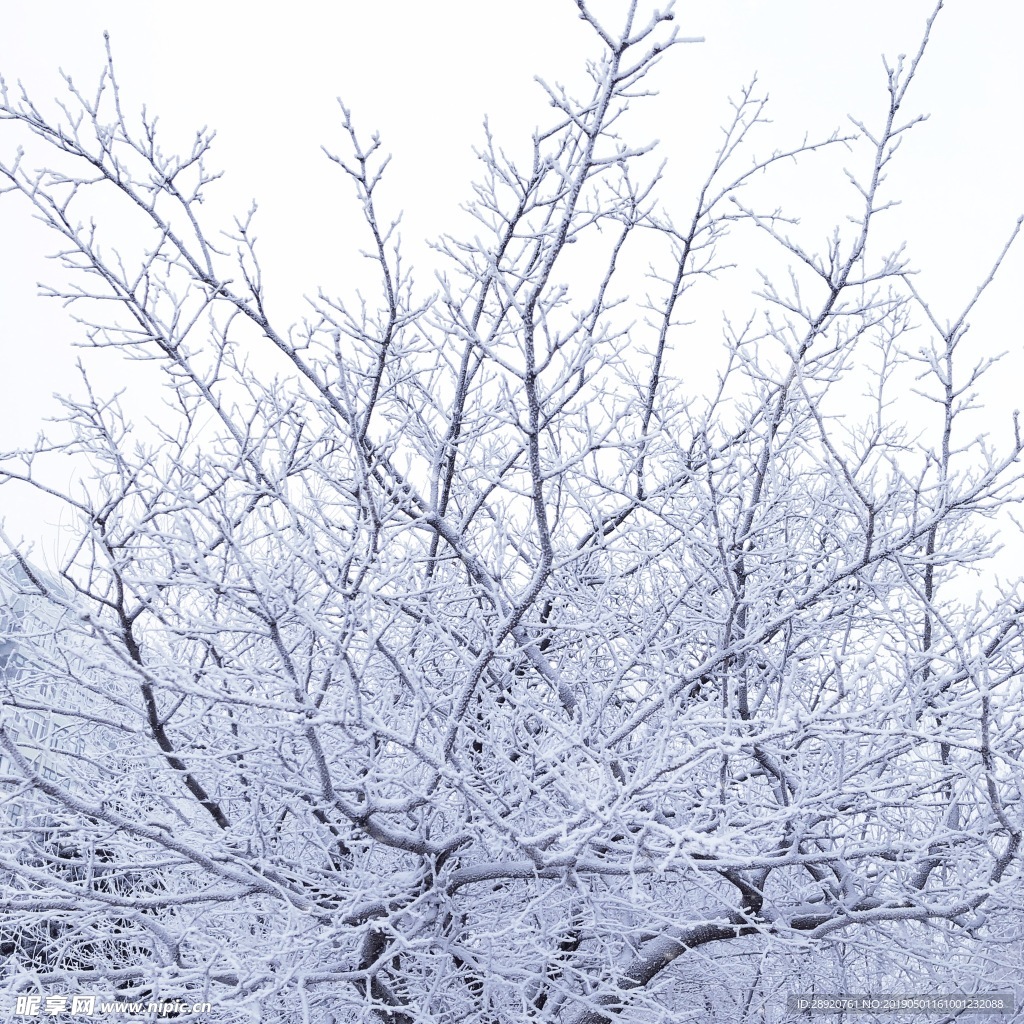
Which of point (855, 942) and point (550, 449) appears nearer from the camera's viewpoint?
point (855, 942)

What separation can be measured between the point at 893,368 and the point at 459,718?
8.52 ft

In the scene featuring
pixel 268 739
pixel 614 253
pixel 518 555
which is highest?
pixel 614 253

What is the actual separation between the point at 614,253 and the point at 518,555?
174 centimetres

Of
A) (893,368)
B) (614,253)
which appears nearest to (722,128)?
(614,253)

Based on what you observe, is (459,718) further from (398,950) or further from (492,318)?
(492,318)

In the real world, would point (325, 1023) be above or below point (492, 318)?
below

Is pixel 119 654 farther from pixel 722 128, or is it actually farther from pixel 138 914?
pixel 722 128

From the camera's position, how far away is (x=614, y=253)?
4.40 metres

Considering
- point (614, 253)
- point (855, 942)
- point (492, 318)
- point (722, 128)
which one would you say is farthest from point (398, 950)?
point (722, 128)

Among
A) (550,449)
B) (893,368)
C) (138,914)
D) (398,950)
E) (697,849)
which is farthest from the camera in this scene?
(550,449)

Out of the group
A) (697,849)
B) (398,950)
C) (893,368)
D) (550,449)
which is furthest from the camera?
(550,449)

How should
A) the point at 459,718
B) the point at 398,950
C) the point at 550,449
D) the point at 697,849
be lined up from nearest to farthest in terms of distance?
the point at 697,849, the point at 459,718, the point at 398,950, the point at 550,449

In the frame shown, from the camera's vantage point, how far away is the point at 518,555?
17.1 ft

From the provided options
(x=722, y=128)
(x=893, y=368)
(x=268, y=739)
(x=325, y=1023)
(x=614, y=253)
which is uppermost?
(x=722, y=128)
